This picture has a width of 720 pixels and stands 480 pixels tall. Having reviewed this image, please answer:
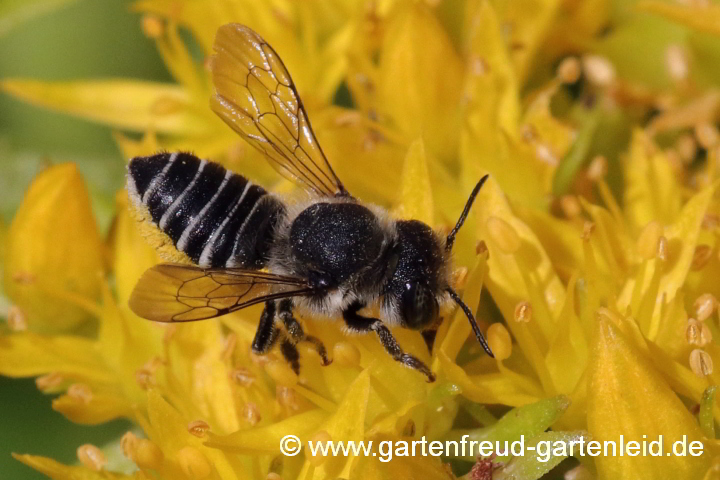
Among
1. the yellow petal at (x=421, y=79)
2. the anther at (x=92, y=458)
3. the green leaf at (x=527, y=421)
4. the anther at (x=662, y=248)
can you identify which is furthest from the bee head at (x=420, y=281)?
the anther at (x=92, y=458)

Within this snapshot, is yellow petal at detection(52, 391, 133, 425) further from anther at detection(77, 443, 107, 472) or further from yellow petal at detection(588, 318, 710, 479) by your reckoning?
yellow petal at detection(588, 318, 710, 479)

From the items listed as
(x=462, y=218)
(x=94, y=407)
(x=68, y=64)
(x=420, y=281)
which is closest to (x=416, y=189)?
(x=462, y=218)

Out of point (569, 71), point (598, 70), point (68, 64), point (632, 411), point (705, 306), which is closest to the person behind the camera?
point (632, 411)

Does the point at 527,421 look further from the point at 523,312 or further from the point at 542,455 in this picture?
the point at 523,312

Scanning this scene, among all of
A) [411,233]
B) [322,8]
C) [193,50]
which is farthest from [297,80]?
[411,233]

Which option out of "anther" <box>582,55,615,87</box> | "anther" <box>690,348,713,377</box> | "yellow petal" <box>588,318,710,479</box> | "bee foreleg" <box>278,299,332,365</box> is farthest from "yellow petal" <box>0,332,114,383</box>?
"anther" <box>582,55,615,87</box>
